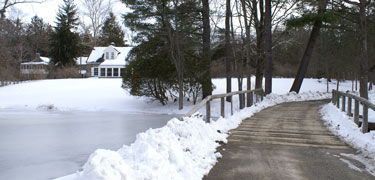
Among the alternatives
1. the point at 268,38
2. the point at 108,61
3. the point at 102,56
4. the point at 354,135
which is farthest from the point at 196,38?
the point at 102,56

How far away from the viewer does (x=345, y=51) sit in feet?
89.7

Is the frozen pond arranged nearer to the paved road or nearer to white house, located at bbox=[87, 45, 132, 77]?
the paved road

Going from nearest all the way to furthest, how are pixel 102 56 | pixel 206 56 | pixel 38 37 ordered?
pixel 206 56 → pixel 102 56 → pixel 38 37

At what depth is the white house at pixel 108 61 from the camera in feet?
147

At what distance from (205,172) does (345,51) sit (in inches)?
1063

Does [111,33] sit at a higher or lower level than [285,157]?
higher

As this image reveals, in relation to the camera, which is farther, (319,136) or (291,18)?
(291,18)

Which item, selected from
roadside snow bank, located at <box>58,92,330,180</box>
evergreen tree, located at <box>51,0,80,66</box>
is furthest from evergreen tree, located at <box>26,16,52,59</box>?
roadside snow bank, located at <box>58,92,330,180</box>

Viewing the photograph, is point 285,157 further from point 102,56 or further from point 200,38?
point 102,56

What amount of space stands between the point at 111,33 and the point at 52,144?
5461 centimetres

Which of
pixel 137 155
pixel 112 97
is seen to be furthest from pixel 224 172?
pixel 112 97

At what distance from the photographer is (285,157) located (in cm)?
527

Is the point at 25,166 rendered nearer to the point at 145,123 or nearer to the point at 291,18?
the point at 145,123

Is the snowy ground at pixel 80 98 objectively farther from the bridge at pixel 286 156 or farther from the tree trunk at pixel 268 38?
the bridge at pixel 286 156
